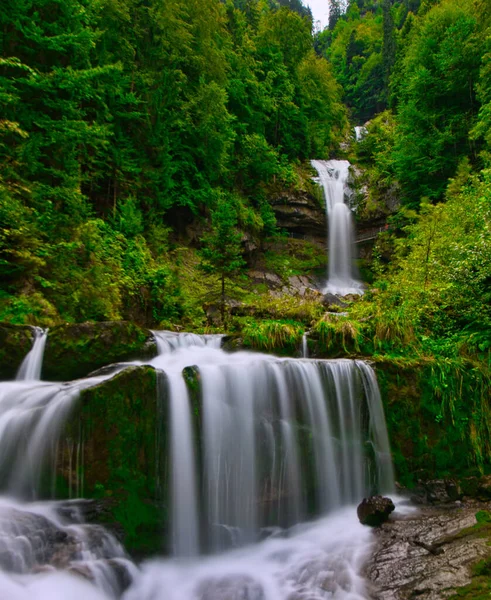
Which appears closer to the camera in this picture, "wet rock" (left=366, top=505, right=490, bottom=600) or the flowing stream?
"wet rock" (left=366, top=505, right=490, bottom=600)

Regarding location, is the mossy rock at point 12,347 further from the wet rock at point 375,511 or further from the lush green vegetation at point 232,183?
the wet rock at point 375,511

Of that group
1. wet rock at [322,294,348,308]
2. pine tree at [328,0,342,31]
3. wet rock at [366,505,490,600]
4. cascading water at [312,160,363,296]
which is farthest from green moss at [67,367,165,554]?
pine tree at [328,0,342,31]

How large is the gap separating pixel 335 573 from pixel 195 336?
5437mm

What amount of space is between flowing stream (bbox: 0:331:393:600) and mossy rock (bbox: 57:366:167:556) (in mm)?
135

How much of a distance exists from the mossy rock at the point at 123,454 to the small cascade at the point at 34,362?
198 centimetres

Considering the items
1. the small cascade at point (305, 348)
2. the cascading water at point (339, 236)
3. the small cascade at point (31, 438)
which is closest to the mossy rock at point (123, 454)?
the small cascade at point (31, 438)

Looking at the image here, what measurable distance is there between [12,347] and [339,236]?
63.7 ft

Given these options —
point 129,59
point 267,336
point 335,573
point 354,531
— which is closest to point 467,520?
point 354,531

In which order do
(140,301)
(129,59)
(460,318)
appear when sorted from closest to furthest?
(460,318), (140,301), (129,59)

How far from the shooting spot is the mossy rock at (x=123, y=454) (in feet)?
13.9

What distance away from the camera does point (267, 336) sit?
777 centimetres

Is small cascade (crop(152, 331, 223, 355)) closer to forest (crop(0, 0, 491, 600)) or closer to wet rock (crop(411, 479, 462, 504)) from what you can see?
forest (crop(0, 0, 491, 600))

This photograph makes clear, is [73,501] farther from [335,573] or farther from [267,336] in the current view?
[267,336]

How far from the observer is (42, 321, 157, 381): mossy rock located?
19.7 ft
